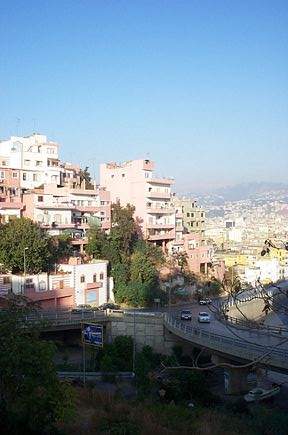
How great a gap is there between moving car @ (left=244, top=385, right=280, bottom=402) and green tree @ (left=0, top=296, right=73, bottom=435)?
42.9ft

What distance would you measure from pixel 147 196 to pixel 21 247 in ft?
57.7

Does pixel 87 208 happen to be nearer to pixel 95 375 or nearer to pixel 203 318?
pixel 203 318

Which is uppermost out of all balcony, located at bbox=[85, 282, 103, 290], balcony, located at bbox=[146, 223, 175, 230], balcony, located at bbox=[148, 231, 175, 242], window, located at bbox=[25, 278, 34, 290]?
balcony, located at bbox=[146, 223, 175, 230]

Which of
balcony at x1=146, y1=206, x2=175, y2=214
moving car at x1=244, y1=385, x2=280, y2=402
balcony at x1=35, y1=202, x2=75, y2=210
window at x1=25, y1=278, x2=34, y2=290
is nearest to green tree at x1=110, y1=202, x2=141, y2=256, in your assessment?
balcony at x1=146, y1=206, x2=175, y2=214

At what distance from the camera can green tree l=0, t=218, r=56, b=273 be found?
117 feet

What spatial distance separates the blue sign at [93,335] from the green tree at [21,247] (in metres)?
11.0

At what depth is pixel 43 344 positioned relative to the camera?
47.1 feet

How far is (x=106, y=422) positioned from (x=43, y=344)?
11.1ft

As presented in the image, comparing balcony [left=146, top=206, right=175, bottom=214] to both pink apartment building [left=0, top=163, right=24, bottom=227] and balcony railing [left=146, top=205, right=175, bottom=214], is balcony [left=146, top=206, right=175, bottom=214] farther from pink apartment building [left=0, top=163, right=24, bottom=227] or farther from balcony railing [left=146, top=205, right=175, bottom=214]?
Result: pink apartment building [left=0, top=163, right=24, bottom=227]

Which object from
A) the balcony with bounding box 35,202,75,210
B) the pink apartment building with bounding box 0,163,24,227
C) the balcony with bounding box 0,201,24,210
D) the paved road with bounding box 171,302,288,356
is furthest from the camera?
the balcony with bounding box 35,202,75,210

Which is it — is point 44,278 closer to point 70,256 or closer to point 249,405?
point 70,256

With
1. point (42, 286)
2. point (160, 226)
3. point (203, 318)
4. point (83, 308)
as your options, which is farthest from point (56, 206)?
point (203, 318)

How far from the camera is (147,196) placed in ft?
166

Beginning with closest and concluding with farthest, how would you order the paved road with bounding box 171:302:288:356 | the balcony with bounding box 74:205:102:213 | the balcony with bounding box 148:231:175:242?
the paved road with bounding box 171:302:288:356
the balcony with bounding box 74:205:102:213
the balcony with bounding box 148:231:175:242
